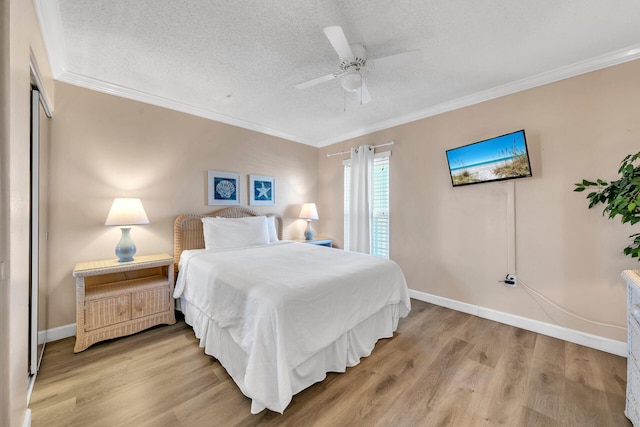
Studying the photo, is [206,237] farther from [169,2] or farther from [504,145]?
[504,145]

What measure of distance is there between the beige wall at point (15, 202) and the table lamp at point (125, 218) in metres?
1.14

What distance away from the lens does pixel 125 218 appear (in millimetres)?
2449

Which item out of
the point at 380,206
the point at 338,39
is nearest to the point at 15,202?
the point at 338,39

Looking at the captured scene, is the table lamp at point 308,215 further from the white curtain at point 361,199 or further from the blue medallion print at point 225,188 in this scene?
the blue medallion print at point 225,188

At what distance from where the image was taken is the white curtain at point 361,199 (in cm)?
391

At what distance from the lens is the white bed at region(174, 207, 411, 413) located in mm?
1475

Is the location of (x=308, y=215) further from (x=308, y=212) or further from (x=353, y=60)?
(x=353, y=60)

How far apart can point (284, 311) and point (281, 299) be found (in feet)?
0.25

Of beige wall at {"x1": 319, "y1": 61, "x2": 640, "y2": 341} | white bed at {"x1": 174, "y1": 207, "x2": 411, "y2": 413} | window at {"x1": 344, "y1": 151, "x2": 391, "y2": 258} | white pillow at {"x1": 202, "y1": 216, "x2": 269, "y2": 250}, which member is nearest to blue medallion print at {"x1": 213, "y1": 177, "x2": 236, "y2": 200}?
white pillow at {"x1": 202, "y1": 216, "x2": 269, "y2": 250}

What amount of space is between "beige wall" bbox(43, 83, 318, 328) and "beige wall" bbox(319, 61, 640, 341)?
277 cm

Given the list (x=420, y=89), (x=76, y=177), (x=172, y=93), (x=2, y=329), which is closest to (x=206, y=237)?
(x=76, y=177)

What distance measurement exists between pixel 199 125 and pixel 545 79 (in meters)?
4.03

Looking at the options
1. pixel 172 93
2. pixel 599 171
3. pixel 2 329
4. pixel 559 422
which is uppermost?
pixel 172 93

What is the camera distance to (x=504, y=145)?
8.47 feet
